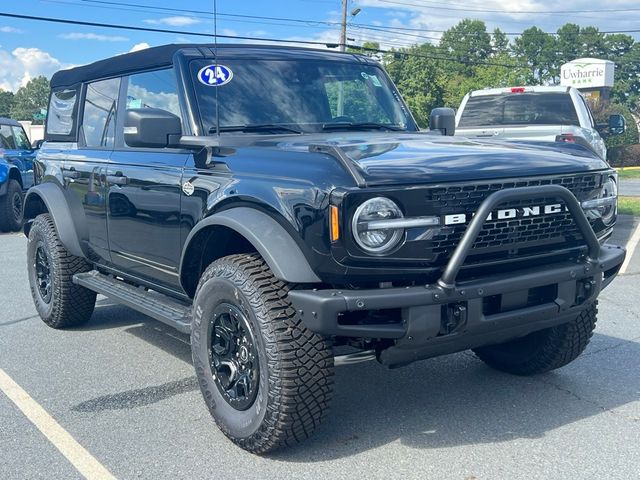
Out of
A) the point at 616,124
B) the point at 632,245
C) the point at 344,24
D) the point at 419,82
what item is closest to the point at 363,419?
the point at 632,245

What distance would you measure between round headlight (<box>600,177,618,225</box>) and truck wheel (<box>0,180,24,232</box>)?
37.9 ft

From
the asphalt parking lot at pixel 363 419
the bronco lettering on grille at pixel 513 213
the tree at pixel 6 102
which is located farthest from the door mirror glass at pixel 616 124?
the tree at pixel 6 102

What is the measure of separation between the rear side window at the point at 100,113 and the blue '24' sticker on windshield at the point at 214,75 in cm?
105

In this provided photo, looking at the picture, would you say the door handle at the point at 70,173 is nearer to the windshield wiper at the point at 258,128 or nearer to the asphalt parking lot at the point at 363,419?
the asphalt parking lot at the point at 363,419

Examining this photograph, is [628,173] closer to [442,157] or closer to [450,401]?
[450,401]

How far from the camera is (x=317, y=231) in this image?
10.4 feet

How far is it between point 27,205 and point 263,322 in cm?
362

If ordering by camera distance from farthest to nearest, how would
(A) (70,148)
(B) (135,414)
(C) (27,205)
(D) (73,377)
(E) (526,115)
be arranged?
(E) (526,115)
(C) (27,205)
(A) (70,148)
(D) (73,377)
(B) (135,414)

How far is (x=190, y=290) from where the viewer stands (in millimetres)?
4223

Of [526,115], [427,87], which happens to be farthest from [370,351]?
[427,87]

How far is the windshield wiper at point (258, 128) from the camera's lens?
426 cm

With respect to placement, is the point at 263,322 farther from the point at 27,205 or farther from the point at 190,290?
the point at 27,205

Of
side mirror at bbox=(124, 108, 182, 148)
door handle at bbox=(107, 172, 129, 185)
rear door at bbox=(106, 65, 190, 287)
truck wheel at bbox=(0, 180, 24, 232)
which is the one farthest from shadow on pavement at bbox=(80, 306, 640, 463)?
truck wheel at bbox=(0, 180, 24, 232)

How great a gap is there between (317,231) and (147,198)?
5.34 feet
